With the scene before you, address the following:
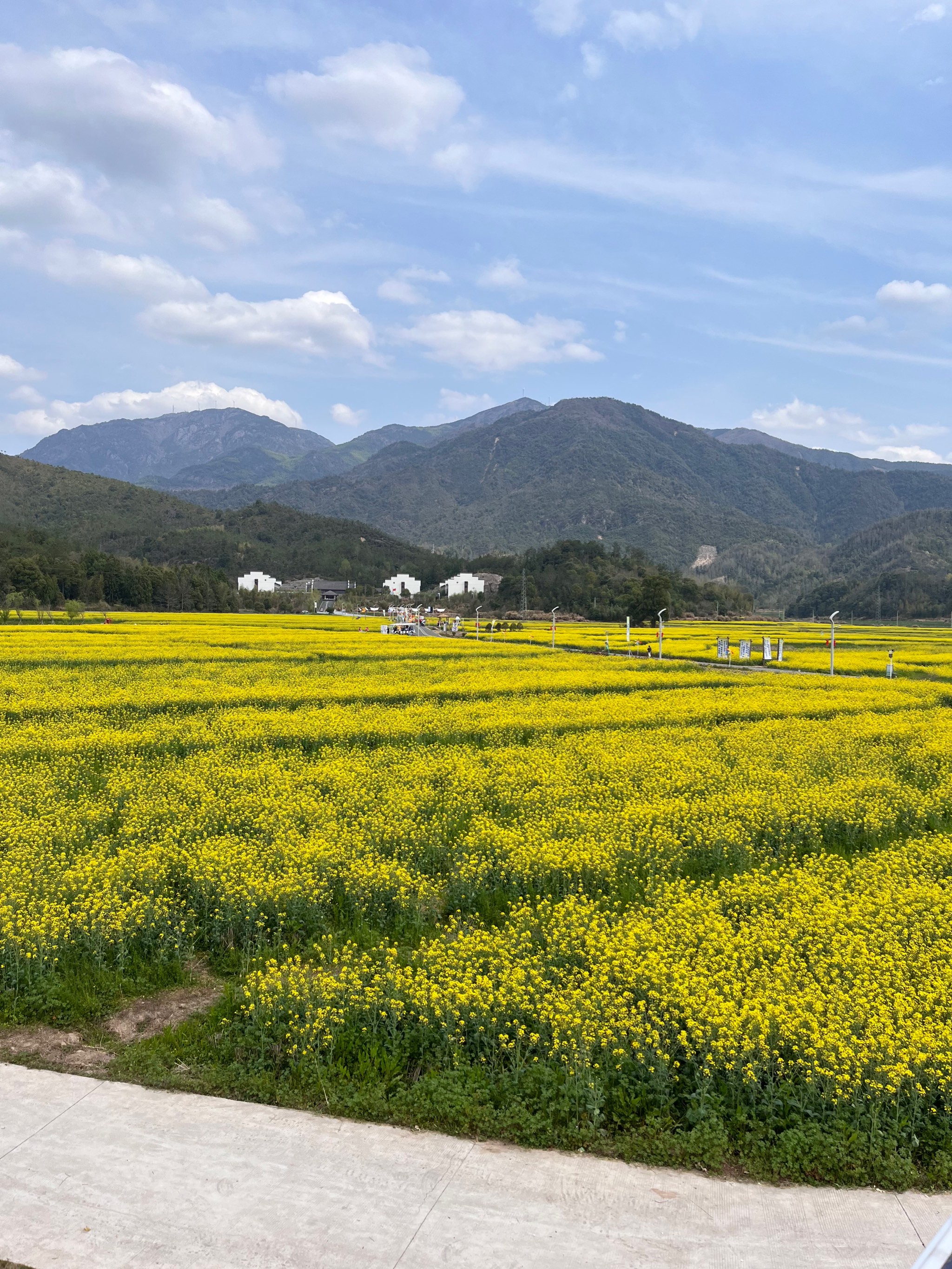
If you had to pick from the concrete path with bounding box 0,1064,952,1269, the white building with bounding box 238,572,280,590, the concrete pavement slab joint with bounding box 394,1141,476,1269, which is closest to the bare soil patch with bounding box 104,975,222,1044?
the concrete path with bounding box 0,1064,952,1269

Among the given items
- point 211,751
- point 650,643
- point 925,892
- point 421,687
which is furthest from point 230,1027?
point 650,643

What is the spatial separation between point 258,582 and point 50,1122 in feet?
418

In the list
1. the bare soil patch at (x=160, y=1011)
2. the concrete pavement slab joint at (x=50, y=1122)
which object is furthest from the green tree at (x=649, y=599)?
the concrete pavement slab joint at (x=50, y=1122)

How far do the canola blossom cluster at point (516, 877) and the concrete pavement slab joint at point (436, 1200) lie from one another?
0.91 metres

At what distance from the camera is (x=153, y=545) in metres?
131

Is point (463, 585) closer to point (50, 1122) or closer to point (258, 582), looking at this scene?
point (258, 582)

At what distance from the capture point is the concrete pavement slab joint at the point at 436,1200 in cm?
448

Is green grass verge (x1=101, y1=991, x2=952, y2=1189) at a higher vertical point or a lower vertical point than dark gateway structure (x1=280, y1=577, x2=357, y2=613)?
lower

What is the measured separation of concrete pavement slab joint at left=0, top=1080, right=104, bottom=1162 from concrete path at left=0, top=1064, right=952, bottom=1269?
0.5 inches

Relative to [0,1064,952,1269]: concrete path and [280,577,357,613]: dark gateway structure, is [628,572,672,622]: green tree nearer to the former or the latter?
[280,577,357,613]: dark gateway structure

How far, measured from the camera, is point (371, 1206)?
4820 mm

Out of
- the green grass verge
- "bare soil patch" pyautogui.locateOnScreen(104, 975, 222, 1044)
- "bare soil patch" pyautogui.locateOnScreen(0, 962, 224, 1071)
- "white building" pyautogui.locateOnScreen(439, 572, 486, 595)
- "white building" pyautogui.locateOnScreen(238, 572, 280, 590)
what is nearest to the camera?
the green grass verge

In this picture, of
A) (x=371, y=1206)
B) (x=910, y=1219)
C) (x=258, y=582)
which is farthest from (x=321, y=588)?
(x=910, y=1219)

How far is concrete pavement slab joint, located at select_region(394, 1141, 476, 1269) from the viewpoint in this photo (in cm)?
448
